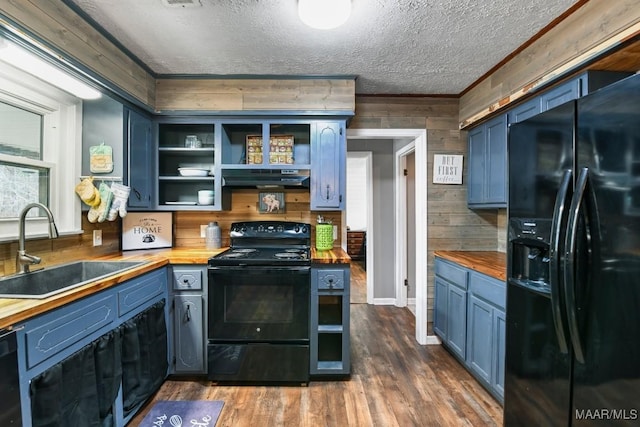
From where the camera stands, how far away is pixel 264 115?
2492mm

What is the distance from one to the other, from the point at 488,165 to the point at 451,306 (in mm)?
1241

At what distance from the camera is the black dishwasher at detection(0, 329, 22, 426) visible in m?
1.04

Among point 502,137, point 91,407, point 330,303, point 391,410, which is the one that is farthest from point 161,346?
point 502,137

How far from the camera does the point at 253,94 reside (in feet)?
8.13

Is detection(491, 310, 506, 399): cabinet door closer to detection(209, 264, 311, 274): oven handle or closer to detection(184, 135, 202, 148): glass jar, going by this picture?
detection(209, 264, 311, 274): oven handle

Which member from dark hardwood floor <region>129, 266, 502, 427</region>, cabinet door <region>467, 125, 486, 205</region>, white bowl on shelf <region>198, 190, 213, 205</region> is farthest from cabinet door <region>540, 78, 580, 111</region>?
white bowl on shelf <region>198, 190, 213, 205</region>

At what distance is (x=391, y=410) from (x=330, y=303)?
0.80 metres

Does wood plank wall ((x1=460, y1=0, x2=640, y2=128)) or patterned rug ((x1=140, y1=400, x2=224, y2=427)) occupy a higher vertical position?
wood plank wall ((x1=460, y1=0, x2=640, y2=128))

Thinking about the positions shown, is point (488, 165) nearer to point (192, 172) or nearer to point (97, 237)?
point (192, 172)

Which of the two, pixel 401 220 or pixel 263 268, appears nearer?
pixel 263 268

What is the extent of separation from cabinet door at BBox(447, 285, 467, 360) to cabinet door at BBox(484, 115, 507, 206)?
0.81 metres

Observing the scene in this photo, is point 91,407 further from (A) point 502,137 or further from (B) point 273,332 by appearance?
(A) point 502,137

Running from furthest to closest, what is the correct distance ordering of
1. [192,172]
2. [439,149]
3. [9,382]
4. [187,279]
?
[439,149] → [192,172] → [187,279] → [9,382]

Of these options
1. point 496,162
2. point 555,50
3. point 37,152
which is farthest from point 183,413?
point 555,50
